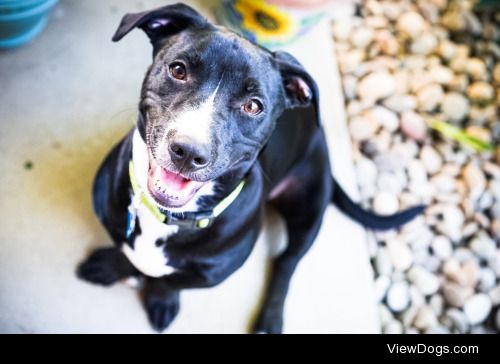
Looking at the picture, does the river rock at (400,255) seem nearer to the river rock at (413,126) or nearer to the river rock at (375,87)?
the river rock at (413,126)

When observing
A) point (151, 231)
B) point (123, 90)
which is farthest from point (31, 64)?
point (151, 231)

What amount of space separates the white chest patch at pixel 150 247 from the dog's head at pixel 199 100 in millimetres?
203

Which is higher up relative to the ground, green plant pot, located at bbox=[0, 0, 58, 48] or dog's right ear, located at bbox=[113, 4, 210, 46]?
dog's right ear, located at bbox=[113, 4, 210, 46]

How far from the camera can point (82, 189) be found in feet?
8.02

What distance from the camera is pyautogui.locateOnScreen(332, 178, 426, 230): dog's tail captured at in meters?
2.54

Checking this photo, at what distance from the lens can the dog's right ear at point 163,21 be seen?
5.37 feet

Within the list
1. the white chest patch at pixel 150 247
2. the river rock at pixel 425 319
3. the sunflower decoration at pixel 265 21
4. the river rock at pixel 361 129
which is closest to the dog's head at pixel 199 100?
the white chest patch at pixel 150 247

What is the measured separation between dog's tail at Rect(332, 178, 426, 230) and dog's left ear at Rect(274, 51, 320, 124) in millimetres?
750

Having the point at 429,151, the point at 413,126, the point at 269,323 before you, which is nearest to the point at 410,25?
the point at 413,126

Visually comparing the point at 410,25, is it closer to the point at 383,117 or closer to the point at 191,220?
the point at 383,117

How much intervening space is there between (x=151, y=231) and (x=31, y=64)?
1230mm

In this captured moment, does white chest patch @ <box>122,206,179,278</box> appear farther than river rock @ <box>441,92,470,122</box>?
No

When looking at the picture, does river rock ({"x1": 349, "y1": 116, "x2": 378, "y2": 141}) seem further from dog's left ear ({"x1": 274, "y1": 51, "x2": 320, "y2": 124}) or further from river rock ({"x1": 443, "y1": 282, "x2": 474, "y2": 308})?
dog's left ear ({"x1": 274, "y1": 51, "x2": 320, "y2": 124})

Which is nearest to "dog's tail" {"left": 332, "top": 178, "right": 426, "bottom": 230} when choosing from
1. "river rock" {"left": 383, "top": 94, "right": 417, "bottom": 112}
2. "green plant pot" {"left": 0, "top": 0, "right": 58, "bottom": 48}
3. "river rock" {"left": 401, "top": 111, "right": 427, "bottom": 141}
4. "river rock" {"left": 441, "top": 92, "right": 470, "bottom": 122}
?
"river rock" {"left": 401, "top": 111, "right": 427, "bottom": 141}
